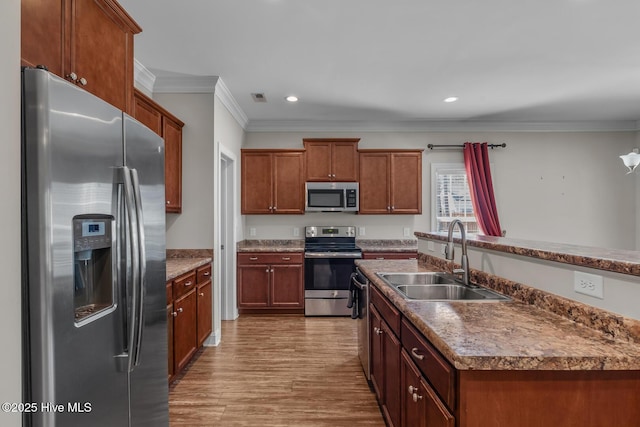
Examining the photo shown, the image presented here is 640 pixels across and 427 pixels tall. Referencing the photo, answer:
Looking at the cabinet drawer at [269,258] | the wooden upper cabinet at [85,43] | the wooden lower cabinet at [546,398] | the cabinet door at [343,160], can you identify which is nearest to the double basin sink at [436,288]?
the wooden lower cabinet at [546,398]

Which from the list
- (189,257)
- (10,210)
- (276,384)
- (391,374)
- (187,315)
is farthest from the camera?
(189,257)

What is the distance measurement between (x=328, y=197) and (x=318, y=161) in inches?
20.7

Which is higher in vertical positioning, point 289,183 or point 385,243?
point 289,183

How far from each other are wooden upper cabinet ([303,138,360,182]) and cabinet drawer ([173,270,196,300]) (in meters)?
2.31

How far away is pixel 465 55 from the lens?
9.62 feet

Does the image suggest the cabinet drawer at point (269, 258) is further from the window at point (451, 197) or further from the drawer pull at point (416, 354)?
the drawer pull at point (416, 354)

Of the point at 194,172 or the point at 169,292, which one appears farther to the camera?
the point at 194,172

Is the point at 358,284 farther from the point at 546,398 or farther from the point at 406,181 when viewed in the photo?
the point at 406,181

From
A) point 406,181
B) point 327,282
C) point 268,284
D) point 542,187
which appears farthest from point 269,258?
point 542,187

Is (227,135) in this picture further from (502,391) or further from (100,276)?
(502,391)

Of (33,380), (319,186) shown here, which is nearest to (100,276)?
(33,380)

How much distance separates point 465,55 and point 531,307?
2.33m

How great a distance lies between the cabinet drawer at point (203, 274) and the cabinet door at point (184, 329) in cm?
15

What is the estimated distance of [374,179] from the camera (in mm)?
4715
